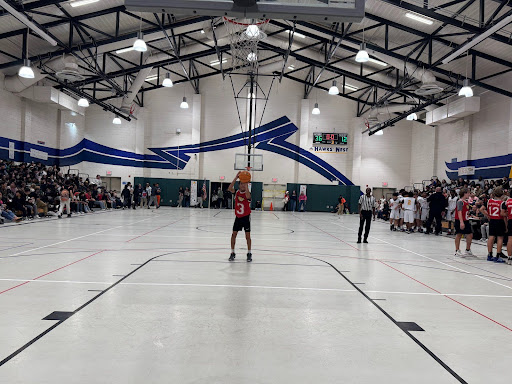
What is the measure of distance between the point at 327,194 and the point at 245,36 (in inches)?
665

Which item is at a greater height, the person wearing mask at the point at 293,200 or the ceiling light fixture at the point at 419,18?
the ceiling light fixture at the point at 419,18

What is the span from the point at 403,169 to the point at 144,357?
102 ft

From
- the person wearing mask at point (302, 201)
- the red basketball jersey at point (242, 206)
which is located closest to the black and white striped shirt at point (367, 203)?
the red basketball jersey at point (242, 206)

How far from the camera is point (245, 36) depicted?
56.7 feet

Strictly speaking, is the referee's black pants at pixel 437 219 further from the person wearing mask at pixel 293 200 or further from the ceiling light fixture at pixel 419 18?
the person wearing mask at pixel 293 200

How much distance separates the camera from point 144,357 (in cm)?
299

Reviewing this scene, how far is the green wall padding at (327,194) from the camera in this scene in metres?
31.2

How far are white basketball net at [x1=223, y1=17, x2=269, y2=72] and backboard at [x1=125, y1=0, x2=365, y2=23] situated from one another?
8.66 metres

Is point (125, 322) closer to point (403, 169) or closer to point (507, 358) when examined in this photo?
point (507, 358)

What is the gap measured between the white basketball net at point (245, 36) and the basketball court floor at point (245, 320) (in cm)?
1081

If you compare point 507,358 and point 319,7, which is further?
point 319,7

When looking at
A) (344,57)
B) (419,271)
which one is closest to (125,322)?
(419,271)

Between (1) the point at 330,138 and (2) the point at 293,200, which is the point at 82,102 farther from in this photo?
(1) the point at 330,138

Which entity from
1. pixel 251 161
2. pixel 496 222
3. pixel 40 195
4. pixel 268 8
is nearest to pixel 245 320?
pixel 268 8
